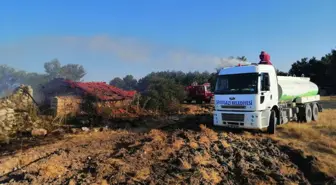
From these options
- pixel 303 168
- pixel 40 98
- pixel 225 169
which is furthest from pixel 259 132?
pixel 40 98

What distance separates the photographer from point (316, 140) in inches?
537

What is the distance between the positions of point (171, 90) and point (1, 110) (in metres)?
13.9

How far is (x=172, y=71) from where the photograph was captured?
197ft

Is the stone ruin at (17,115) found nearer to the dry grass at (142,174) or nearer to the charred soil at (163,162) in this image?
the charred soil at (163,162)

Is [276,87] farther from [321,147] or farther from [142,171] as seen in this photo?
[142,171]

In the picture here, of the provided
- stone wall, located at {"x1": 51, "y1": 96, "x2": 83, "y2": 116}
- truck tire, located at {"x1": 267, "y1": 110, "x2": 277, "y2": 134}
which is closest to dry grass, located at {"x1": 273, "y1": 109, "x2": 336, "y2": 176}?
truck tire, located at {"x1": 267, "y1": 110, "x2": 277, "y2": 134}

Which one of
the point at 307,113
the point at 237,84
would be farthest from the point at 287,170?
the point at 307,113

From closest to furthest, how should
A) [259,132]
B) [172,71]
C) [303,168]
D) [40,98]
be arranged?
[303,168]
[259,132]
[40,98]
[172,71]

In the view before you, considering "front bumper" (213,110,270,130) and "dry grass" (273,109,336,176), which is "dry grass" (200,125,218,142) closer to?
"front bumper" (213,110,270,130)

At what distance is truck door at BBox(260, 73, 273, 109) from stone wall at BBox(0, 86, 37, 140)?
11.1 meters

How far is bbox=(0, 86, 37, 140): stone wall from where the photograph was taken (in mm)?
14797

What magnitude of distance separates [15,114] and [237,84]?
11060 millimetres

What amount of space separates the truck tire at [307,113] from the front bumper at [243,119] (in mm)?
6314

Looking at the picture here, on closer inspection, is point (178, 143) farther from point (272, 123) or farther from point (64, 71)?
point (64, 71)
